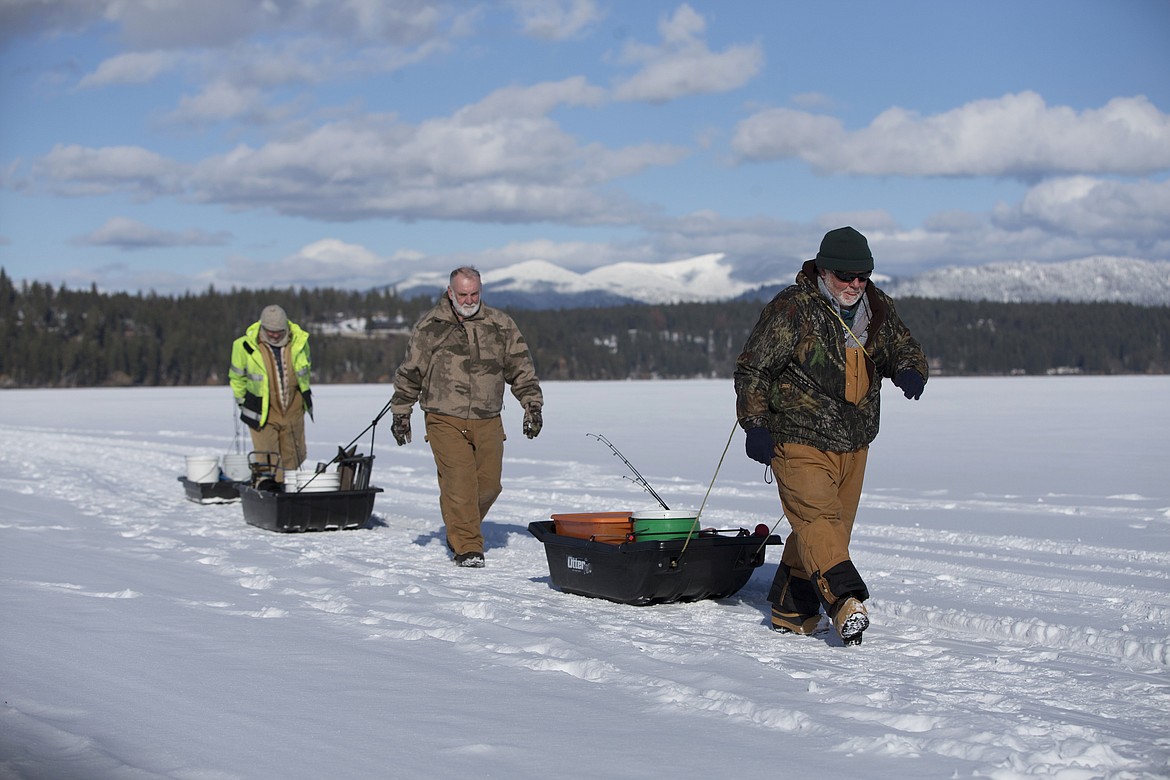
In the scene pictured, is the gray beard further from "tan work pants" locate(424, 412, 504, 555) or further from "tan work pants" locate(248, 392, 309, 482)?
"tan work pants" locate(248, 392, 309, 482)

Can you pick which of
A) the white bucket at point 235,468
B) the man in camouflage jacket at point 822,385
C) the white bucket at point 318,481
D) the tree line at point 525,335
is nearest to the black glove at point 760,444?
the man in camouflage jacket at point 822,385

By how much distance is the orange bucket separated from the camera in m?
6.89

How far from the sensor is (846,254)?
5664mm

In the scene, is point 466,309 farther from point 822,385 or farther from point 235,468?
point 235,468

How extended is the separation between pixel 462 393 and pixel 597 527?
202cm

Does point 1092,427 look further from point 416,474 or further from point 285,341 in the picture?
point 285,341

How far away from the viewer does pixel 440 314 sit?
860cm

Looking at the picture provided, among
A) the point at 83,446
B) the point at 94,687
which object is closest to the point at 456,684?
the point at 94,687

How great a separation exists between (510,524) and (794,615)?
211 inches

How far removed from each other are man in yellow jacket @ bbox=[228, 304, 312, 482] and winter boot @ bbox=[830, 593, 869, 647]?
271 inches

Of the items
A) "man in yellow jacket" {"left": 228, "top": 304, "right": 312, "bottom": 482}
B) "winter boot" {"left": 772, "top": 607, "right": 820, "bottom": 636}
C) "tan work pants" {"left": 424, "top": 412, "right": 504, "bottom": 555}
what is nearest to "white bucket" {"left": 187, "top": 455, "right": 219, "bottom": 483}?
"man in yellow jacket" {"left": 228, "top": 304, "right": 312, "bottom": 482}

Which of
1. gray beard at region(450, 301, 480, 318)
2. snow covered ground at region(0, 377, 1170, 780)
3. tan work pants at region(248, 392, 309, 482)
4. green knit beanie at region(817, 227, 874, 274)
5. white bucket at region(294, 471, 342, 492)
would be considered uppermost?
green knit beanie at region(817, 227, 874, 274)

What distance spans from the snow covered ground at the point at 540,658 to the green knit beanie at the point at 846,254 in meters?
1.80

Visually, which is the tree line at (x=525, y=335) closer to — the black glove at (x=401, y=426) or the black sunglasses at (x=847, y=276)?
the black glove at (x=401, y=426)
